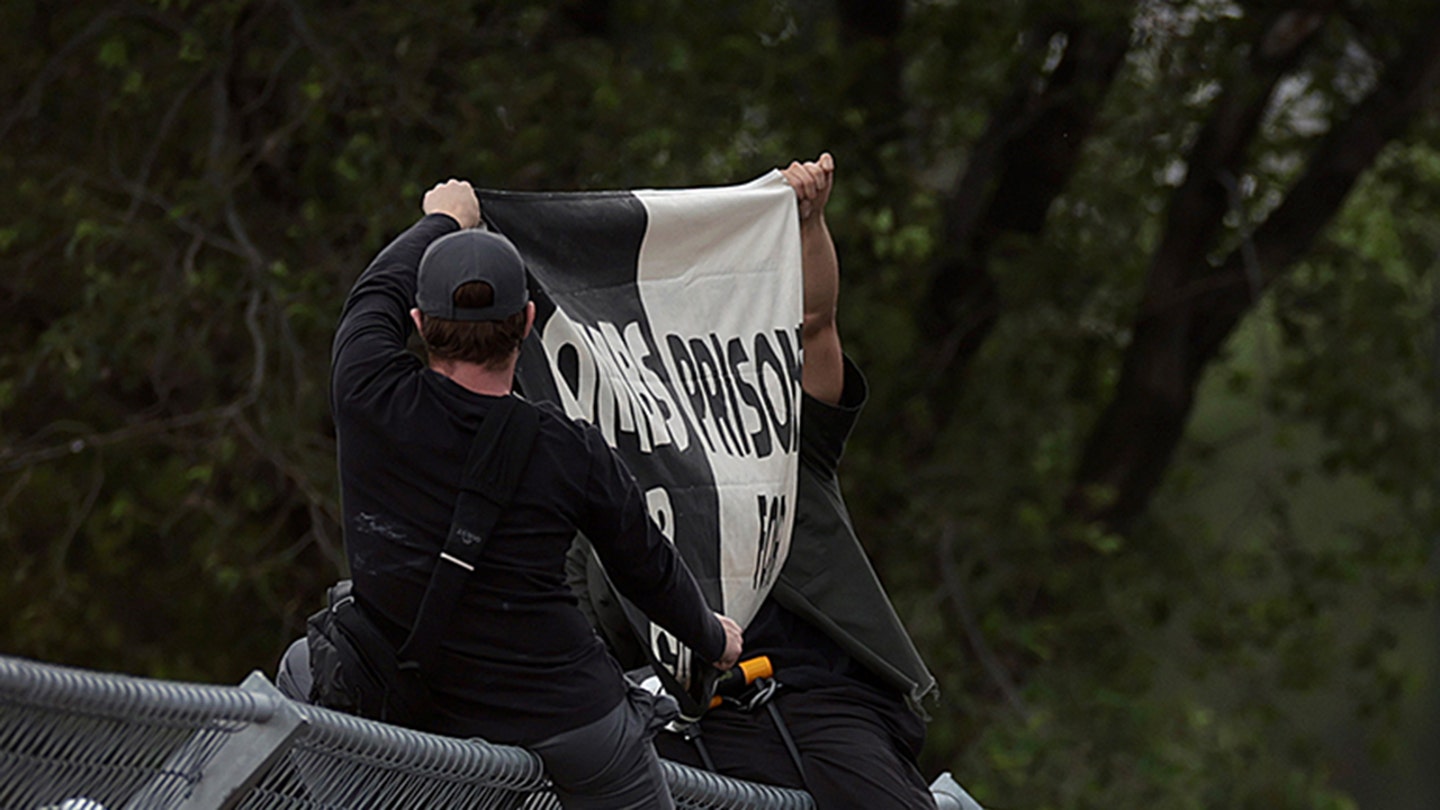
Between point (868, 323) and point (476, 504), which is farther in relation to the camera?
point (868, 323)

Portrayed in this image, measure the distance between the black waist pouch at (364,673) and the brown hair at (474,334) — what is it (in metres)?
0.37

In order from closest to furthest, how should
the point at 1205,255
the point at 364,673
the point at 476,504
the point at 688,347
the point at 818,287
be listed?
the point at 476,504
the point at 364,673
the point at 688,347
the point at 818,287
the point at 1205,255

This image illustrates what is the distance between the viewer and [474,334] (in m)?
2.60

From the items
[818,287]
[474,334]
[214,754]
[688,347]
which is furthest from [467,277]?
[818,287]

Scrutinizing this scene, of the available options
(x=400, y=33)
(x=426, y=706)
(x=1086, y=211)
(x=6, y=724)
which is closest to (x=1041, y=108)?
(x=1086, y=211)

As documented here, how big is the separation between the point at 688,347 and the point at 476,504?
1.09 meters

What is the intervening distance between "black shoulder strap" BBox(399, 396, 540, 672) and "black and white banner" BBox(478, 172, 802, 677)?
0.61 m

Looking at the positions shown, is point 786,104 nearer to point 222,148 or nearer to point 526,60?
point 526,60

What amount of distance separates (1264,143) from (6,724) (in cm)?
823

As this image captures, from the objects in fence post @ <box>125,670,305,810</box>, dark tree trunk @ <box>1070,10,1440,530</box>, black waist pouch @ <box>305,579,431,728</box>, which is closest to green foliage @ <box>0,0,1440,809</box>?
dark tree trunk @ <box>1070,10,1440,530</box>

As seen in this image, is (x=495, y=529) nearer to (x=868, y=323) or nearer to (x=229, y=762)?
(x=229, y=762)

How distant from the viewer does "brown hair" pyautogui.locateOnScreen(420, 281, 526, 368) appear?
2.59 meters

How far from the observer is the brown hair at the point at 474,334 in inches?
102

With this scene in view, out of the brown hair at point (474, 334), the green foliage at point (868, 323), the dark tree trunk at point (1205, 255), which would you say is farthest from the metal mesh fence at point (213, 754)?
the dark tree trunk at point (1205, 255)
